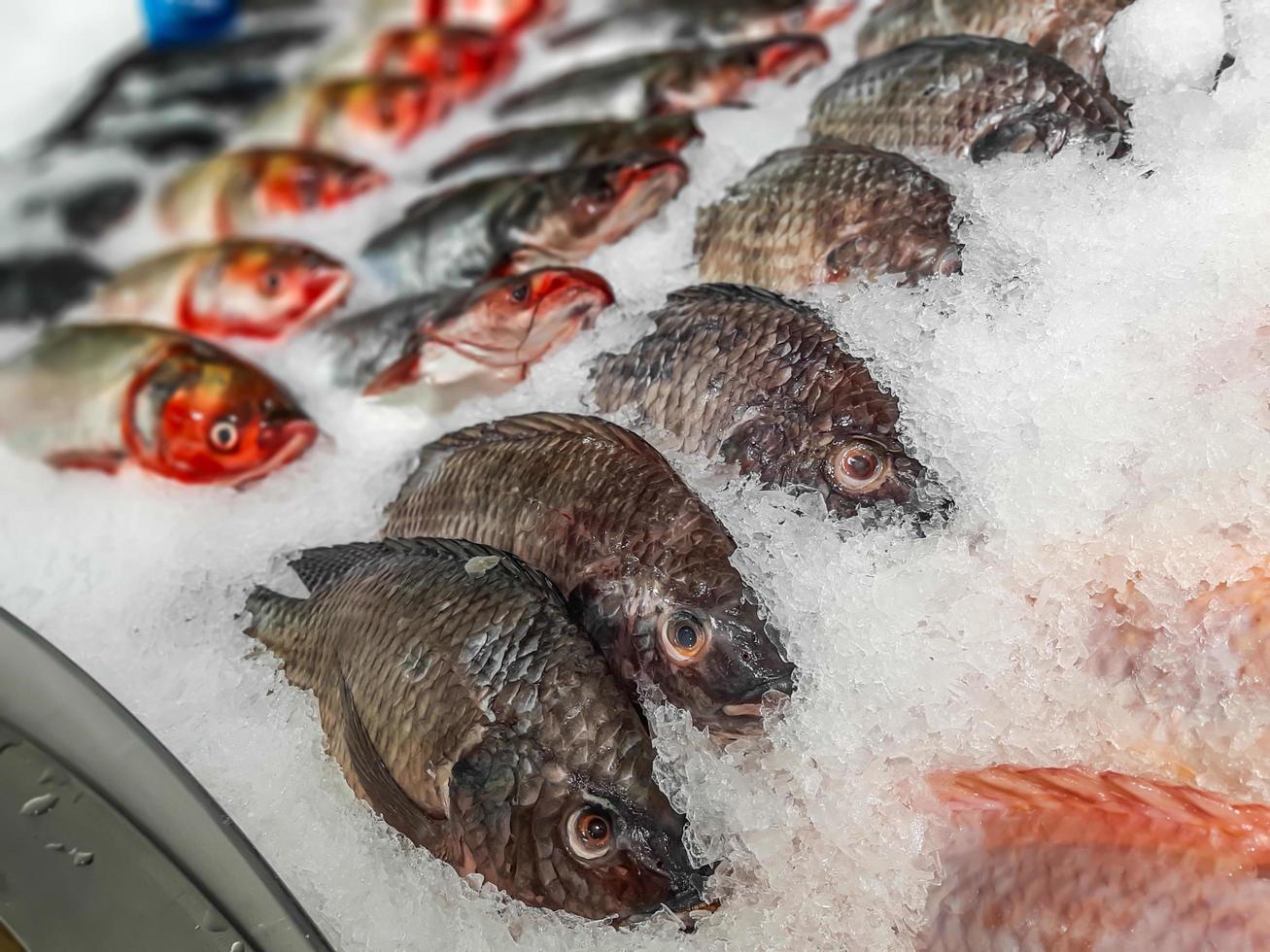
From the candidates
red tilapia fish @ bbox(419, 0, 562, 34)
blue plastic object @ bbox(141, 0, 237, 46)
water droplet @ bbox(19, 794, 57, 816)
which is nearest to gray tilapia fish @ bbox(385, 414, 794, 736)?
water droplet @ bbox(19, 794, 57, 816)

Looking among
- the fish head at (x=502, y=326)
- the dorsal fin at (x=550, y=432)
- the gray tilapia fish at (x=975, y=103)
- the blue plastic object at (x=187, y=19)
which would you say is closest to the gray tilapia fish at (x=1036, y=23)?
the gray tilapia fish at (x=975, y=103)

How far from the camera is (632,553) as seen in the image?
1.20 metres

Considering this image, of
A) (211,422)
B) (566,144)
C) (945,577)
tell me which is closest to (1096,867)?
(945,577)

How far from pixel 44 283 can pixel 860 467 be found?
2.43 metres

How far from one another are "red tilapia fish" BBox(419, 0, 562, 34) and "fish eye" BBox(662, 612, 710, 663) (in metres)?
2.93

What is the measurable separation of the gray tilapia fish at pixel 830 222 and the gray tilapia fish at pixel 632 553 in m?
0.53

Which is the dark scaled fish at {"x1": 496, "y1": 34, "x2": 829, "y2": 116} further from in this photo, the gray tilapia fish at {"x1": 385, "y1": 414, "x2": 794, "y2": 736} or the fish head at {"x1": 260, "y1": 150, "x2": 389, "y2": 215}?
the gray tilapia fish at {"x1": 385, "y1": 414, "x2": 794, "y2": 736}

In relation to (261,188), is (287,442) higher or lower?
lower

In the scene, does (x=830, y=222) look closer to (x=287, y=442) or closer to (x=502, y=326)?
(x=502, y=326)

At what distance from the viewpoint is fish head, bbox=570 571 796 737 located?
3.71 ft

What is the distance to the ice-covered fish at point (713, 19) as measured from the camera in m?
3.07

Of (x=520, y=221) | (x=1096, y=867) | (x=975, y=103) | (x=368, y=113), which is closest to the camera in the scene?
(x=1096, y=867)

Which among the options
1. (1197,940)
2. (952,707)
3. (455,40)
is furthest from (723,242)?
(455,40)

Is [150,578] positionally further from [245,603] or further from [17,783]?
[17,783]
